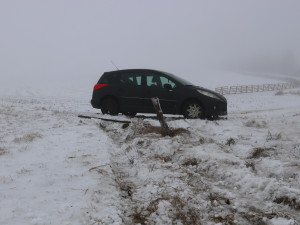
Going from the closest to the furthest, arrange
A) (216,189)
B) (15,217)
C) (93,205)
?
(15,217), (93,205), (216,189)

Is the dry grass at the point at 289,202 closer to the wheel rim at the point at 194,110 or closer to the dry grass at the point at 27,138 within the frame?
the dry grass at the point at 27,138

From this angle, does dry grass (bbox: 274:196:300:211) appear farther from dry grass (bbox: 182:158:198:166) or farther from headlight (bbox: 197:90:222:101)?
headlight (bbox: 197:90:222:101)

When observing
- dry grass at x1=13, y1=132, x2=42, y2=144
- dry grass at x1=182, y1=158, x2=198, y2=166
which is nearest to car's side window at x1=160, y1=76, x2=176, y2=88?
dry grass at x1=13, y1=132, x2=42, y2=144

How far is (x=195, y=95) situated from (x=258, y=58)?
113667mm

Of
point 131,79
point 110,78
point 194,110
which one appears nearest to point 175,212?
point 194,110

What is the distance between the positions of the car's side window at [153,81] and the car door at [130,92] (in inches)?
10.8

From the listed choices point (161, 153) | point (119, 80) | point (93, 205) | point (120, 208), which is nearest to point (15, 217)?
point (93, 205)

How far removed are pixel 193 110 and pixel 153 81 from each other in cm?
159

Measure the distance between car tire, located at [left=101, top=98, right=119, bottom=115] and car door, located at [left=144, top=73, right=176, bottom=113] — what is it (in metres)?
1.10

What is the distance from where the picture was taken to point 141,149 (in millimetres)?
5242

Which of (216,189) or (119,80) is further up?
(119,80)

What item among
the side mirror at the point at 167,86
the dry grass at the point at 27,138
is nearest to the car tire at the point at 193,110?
the side mirror at the point at 167,86

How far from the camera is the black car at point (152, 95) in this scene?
8.84 m

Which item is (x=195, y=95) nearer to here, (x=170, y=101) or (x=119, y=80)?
(x=170, y=101)
